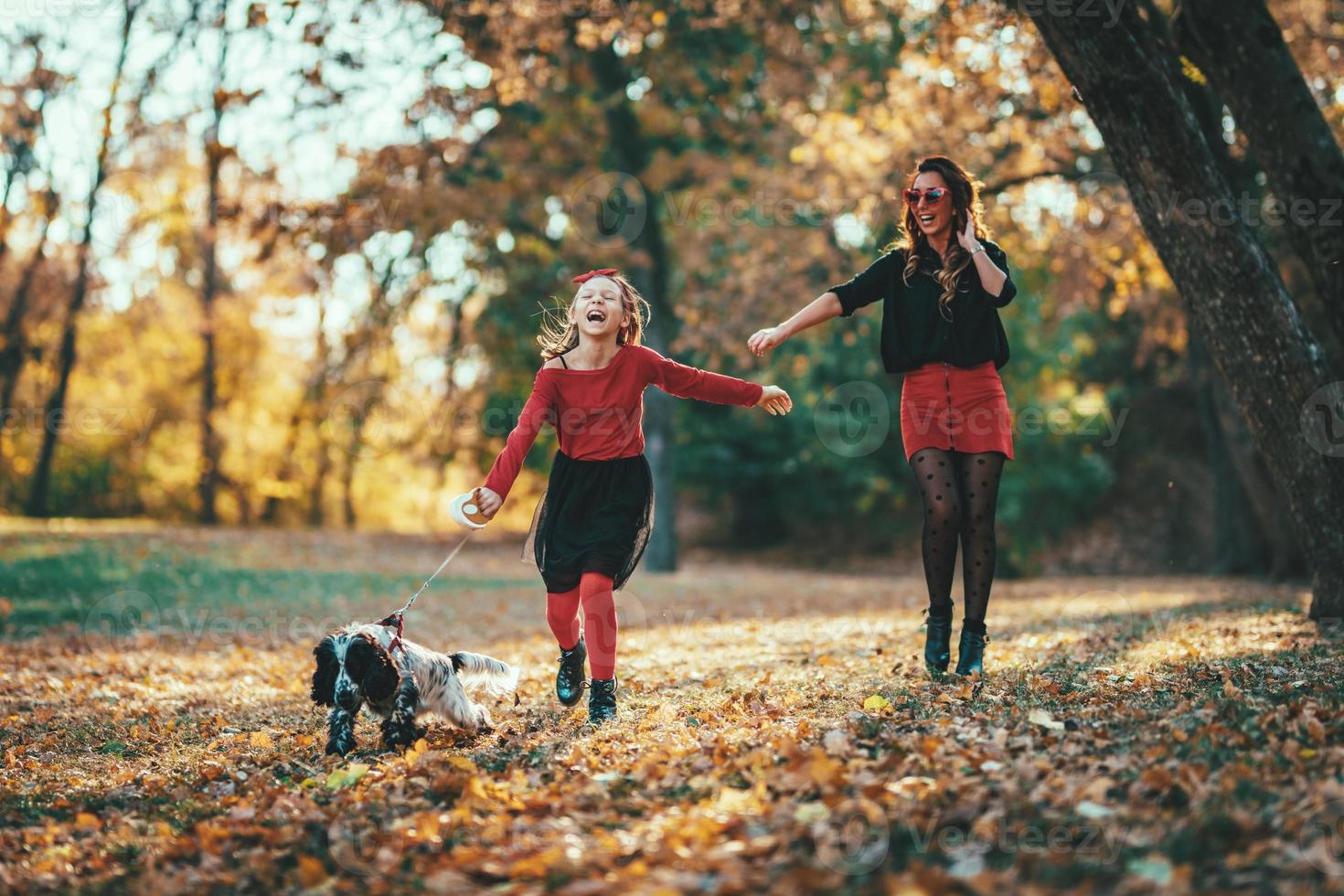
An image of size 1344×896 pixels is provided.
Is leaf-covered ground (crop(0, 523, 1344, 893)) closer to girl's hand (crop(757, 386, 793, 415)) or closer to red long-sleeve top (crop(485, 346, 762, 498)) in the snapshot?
red long-sleeve top (crop(485, 346, 762, 498))

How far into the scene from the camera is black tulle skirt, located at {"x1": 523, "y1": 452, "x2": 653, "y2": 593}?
5.23m

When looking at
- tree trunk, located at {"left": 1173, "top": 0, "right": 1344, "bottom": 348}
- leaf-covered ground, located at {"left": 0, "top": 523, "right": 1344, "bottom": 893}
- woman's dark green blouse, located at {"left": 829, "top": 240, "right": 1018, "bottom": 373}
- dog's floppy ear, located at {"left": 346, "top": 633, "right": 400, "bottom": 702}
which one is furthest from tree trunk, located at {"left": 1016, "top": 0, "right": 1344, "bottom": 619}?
dog's floppy ear, located at {"left": 346, "top": 633, "right": 400, "bottom": 702}

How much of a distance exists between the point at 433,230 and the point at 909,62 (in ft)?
24.5

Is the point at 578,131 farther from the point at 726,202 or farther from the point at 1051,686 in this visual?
the point at 1051,686

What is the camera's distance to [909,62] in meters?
15.9

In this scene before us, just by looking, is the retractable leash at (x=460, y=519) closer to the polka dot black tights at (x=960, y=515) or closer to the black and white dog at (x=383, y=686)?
the black and white dog at (x=383, y=686)

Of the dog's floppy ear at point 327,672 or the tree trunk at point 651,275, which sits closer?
the dog's floppy ear at point 327,672

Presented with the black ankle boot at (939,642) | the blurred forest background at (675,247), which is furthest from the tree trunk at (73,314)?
the black ankle boot at (939,642)

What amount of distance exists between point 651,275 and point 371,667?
14.1 metres

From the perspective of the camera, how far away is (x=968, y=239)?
5.40 m

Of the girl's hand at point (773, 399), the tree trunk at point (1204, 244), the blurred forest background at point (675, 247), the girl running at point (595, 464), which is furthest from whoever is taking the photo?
the blurred forest background at point (675, 247)

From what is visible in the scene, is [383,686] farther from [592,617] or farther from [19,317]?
[19,317]

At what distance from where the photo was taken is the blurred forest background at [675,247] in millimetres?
13617

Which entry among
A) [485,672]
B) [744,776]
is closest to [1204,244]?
[744,776]
